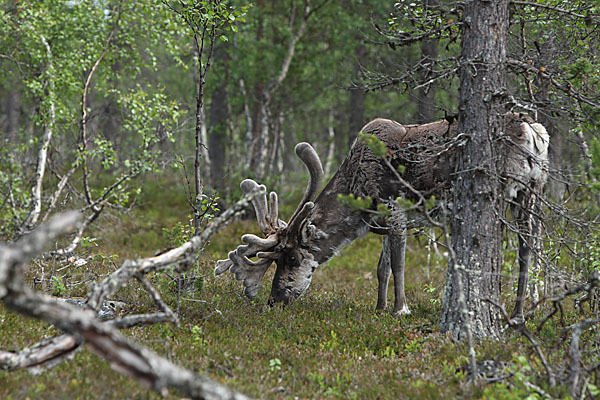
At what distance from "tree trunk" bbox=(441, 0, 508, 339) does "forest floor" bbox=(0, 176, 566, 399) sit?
0.50 m

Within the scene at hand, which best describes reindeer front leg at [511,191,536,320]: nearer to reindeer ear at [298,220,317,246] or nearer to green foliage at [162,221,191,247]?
reindeer ear at [298,220,317,246]

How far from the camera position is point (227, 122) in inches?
784

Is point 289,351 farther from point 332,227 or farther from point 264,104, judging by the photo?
point 264,104

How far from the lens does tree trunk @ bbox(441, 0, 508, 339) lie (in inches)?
248

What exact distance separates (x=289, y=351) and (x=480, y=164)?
11.1 ft

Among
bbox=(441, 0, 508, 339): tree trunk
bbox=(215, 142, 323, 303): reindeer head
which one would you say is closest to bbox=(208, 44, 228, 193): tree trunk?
bbox=(215, 142, 323, 303): reindeer head

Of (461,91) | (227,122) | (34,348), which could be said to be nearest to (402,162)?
(461,91)

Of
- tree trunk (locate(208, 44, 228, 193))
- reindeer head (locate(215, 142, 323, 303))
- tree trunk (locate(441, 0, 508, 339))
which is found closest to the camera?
tree trunk (locate(441, 0, 508, 339))

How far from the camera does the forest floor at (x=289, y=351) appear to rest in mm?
4887

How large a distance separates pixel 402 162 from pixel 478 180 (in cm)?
204

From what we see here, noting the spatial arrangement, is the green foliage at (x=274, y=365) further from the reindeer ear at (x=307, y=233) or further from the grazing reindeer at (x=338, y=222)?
the reindeer ear at (x=307, y=233)

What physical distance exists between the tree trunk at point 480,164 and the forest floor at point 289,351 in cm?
50

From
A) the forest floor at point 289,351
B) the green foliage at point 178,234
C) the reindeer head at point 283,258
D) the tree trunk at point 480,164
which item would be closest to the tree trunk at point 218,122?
the forest floor at point 289,351

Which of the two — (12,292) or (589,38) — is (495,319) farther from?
(12,292)
